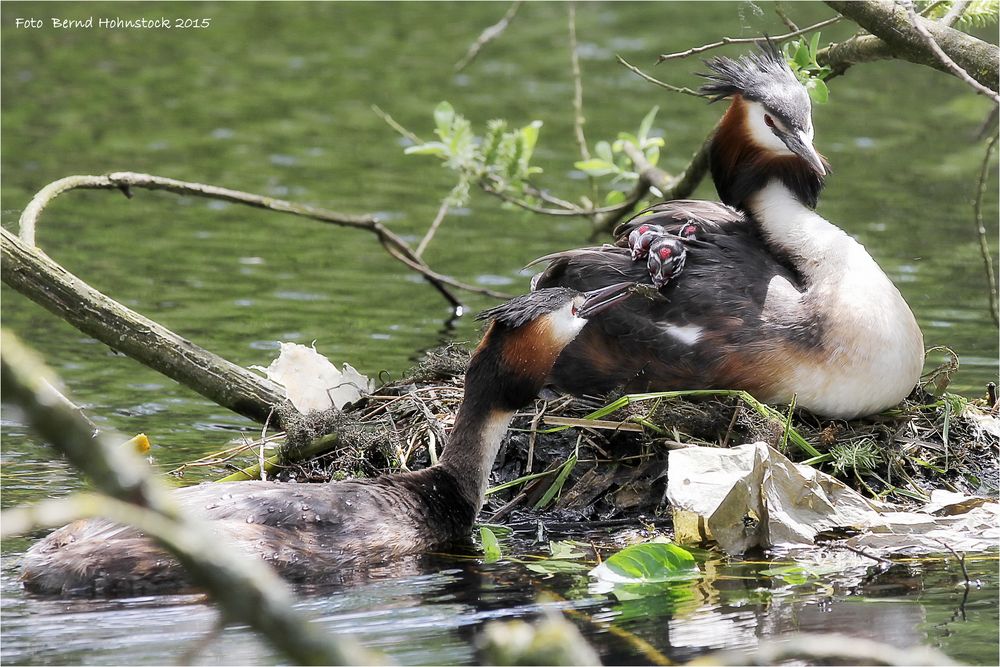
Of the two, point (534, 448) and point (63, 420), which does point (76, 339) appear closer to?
point (534, 448)

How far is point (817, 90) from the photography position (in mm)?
6410

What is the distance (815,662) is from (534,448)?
2.28m

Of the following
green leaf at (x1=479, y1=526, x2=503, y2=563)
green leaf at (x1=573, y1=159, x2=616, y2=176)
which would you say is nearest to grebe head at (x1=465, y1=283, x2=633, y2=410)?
green leaf at (x1=479, y1=526, x2=503, y2=563)

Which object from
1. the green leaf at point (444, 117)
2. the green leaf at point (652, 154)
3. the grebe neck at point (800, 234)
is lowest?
the grebe neck at point (800, 234)

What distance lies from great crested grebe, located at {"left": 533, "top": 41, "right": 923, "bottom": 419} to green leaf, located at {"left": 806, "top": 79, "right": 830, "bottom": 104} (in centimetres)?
7

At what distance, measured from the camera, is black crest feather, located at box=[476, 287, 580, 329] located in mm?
5742

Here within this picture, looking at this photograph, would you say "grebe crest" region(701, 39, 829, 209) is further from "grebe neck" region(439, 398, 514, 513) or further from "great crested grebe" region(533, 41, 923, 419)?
"grebe neck" region(439, 398, 514, 513)

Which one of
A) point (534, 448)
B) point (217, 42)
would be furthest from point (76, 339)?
point (217, 42)

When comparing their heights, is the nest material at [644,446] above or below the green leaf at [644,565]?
above

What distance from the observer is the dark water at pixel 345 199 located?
4785mm

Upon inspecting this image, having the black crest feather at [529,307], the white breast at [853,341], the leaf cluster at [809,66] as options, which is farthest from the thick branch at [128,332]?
the leaf cluster at [809,66]

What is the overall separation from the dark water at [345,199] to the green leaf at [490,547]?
0.13 meters

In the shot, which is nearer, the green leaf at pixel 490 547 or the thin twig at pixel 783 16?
the green leaf at pixel 490 547

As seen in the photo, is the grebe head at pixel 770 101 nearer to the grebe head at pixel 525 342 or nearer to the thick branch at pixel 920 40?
the thick branch at pixel 920 40
